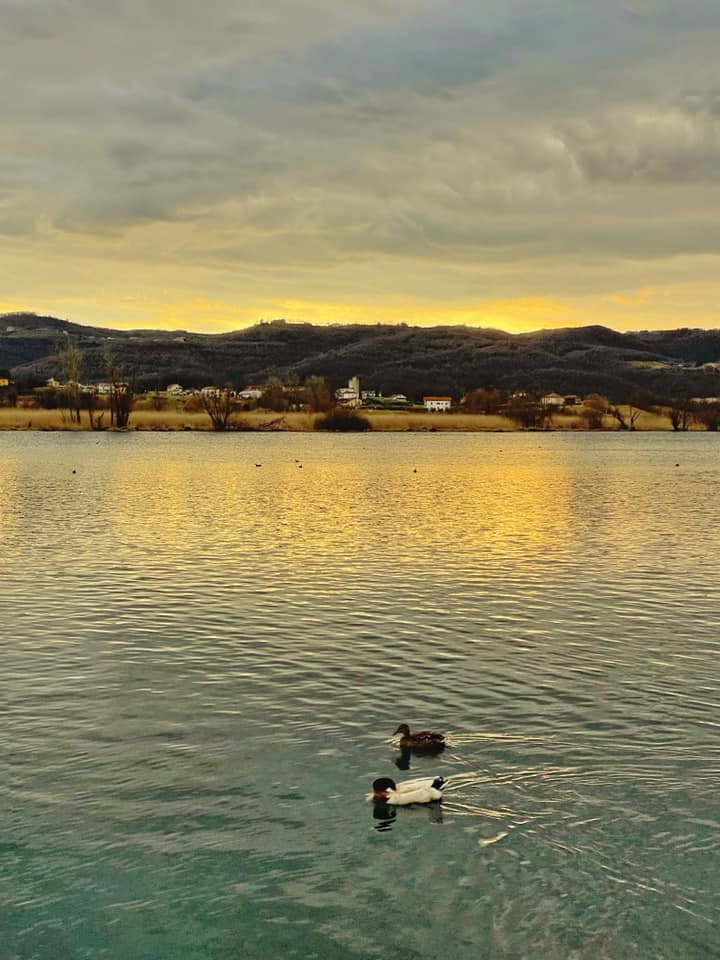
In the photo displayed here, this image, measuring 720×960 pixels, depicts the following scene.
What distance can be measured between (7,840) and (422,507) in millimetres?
47400

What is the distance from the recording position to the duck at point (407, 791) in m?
15.2

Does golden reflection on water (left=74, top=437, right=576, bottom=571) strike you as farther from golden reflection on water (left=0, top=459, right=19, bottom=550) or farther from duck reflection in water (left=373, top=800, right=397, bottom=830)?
duck reflection in water (left=373, top=800, right=397, bottom=830)

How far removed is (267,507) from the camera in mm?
59125

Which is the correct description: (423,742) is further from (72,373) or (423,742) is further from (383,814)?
(72,373)

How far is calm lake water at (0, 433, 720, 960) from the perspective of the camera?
12258 mm

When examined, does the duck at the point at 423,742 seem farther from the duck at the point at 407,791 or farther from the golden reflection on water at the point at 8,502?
the golden reflection on water at the point at 8,502

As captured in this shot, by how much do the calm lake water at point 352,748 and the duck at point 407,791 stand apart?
23cm

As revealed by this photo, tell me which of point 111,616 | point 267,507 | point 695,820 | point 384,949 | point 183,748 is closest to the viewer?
point 384,949

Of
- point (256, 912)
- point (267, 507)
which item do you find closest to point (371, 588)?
point (256, 912)

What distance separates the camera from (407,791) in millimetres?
15281

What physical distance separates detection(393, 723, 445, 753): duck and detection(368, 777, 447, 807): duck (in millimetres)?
1692

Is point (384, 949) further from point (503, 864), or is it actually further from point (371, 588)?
point (371, 588)

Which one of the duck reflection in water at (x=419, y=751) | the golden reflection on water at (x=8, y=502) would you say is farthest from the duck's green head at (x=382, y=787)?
the golden reflection on water at (x=8, y=502)

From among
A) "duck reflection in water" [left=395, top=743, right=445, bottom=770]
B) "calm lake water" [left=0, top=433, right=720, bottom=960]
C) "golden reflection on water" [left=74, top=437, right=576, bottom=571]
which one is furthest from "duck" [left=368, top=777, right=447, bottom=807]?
"golden reflection on water" [left=74, top=437, right=576, bottom=571]
